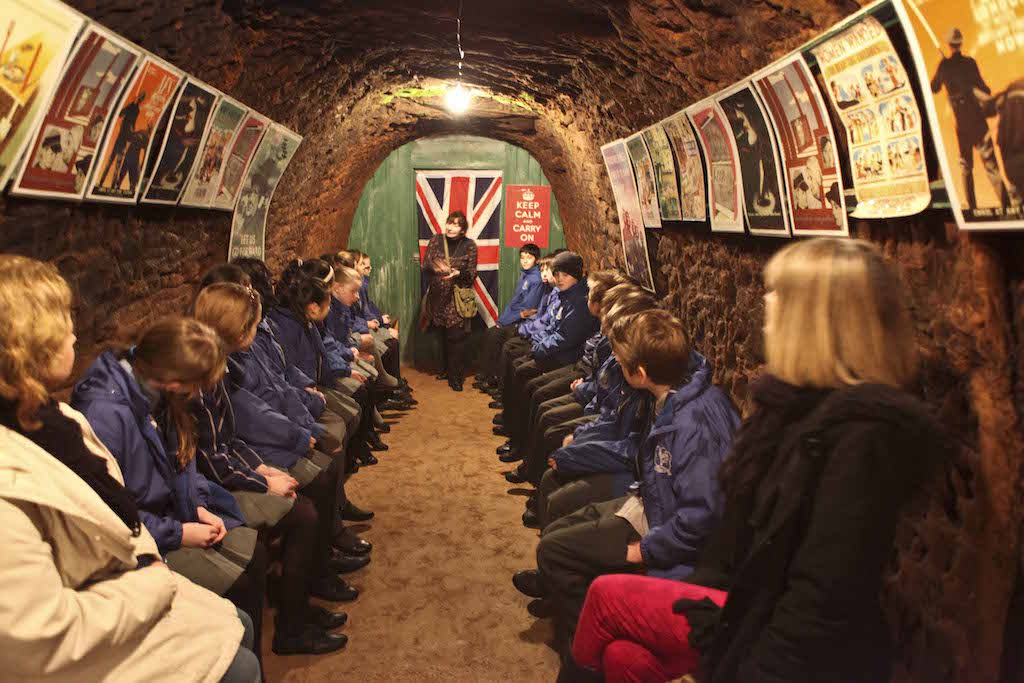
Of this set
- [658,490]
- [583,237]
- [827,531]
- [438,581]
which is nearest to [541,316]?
[583,237]

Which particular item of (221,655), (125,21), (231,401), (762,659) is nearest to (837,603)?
(762,659)

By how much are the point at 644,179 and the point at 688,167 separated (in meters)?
0.88

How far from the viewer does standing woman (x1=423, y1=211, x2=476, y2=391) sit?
8.97 meters

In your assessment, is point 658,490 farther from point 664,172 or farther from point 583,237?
point 583,237

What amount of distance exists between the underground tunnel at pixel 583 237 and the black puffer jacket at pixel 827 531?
0.44 meters

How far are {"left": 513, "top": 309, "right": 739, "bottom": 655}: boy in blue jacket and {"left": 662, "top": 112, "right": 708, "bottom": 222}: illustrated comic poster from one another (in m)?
1.57

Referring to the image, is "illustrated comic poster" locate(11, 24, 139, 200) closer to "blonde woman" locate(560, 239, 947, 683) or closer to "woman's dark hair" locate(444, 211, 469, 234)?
"blonde woman" locate(560, 239, 947, 683)

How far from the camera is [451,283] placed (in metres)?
9.22

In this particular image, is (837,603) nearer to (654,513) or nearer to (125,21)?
(654,513)

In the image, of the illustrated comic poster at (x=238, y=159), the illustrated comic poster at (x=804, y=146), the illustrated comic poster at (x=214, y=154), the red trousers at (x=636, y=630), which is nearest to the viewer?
the red trousers at (x=636, y=630)

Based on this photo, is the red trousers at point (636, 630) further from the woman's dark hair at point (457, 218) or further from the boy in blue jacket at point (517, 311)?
the woman's dark hair at point (457, 218)

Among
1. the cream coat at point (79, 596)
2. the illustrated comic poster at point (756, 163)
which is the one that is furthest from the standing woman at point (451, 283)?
the cream coat at point (79, 596)

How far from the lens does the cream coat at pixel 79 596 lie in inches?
62.4

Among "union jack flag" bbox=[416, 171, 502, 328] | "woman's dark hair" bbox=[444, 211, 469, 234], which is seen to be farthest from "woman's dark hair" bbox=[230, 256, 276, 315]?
"union jack flag" bbox=[416, 171, 502, 328]
